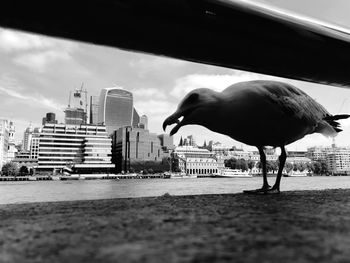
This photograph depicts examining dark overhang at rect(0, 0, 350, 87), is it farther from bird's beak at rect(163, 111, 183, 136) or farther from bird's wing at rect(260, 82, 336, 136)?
bird's beak at rect(163, 111, 183, 136)

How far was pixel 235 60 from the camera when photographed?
2625 mm

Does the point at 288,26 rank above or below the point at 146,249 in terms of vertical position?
above

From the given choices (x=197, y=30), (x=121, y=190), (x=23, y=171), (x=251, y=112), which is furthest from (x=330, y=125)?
(x=23, y=171)

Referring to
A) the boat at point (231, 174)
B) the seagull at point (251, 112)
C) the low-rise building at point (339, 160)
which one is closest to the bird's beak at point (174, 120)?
the seagull at point (251, 112)

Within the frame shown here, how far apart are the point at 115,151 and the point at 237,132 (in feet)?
384

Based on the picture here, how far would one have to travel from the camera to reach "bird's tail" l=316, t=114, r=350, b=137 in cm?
515

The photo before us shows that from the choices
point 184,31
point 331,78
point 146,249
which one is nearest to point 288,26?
point 184,31

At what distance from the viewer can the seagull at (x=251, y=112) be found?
4.20m

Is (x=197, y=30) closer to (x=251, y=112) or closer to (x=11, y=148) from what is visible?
(x=251, y=112)

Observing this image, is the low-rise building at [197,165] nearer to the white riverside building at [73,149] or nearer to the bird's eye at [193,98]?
the white riverside building at [73,149]

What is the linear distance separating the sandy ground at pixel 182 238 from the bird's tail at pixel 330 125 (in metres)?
2.95

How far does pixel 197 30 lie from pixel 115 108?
→ 142 meters

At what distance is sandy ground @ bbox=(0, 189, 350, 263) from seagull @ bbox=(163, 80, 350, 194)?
191cm

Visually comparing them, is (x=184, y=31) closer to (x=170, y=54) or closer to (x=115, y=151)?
(x=170, y=54)
